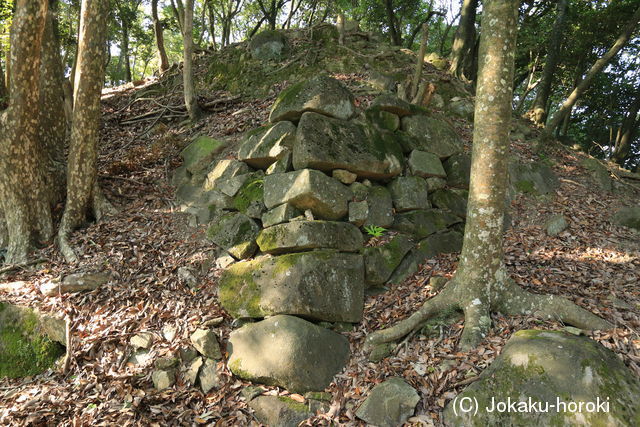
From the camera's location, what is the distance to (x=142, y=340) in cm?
459

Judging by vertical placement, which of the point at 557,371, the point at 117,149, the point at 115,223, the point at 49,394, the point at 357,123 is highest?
the point at 357,123

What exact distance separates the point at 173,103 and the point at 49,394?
8.15m

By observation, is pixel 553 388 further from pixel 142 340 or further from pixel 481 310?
pixel 142 340

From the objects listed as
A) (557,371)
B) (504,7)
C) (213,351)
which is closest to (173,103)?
(213,351)

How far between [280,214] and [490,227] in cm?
297

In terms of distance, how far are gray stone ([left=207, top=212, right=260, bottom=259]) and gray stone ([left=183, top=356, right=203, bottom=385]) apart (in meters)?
1.66

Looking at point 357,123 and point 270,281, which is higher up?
point 357,123

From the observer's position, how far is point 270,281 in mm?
4973

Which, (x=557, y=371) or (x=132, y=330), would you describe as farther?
(x=132, y=330)

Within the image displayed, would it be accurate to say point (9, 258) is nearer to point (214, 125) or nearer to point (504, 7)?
point (214, 125)

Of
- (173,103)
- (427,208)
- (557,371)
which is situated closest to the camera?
(557,371)

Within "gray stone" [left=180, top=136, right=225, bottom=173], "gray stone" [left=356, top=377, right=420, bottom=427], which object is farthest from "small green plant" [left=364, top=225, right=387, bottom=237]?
"gray stone" [left=180, top=136, right=225, bottom=173]

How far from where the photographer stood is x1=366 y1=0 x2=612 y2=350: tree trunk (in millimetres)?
4133

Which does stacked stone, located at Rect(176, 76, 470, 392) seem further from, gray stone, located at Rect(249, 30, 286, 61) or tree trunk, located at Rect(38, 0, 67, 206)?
gray stone, located at Rect(249, 30, 286, 61)
